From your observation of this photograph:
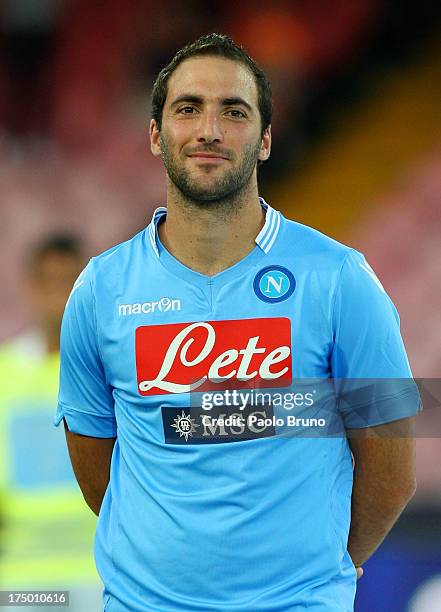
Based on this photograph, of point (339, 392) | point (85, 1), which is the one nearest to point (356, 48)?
point (85, 1)

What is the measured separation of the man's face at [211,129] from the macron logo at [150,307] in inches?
8.6

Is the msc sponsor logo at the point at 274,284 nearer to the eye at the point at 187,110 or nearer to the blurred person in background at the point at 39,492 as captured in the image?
the eye at the point at 187,110

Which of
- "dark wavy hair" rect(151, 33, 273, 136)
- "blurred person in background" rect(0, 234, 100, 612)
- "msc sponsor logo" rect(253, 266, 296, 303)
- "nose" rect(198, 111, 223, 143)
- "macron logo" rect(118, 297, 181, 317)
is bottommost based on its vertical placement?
"blurred person in background" rect(0, 234, 100, 612)

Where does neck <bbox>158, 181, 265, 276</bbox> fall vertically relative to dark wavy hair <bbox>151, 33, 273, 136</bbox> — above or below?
below

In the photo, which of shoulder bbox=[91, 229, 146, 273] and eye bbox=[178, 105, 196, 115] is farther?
shoulder bbox=[91, 229, 146, 273]

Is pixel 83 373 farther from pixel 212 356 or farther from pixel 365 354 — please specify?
pixel 365 354

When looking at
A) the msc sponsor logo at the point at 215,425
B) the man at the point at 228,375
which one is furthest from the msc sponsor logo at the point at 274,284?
the msc sponsor logo at the point at 215,425

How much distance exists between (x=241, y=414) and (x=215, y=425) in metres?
0.06

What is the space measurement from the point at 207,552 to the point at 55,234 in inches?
104

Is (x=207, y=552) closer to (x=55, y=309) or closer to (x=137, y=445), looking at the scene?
(x=137, y=445)

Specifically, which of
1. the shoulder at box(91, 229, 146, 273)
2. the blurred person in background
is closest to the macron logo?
the shoulder at box(91, 229, 146, 273)

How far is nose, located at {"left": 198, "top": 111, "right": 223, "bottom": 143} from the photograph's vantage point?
6.76 feet

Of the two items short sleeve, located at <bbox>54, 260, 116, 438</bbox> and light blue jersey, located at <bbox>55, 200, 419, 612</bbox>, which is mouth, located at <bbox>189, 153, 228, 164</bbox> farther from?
short sleeve, located at <bbox>54, 260, 116, 438</bbox>

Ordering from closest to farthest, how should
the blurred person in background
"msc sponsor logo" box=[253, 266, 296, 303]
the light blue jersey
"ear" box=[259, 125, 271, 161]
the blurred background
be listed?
1. the light blue jersey
2. "msc sponsor logo" box=[253, 266, 296, 303]
3. "ear" box=[259, 125, 271, 161]
4. the blurred person in background
5. the blurred background
